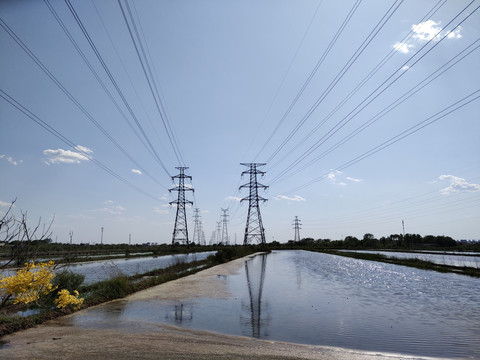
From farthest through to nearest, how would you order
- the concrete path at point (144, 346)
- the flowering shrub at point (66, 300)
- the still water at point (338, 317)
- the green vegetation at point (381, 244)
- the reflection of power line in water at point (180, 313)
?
the green vegetation at point (381, 244)
the flowering shrub at point (66, 300)
the reflection of power line in water at point (180, 313)
the still water at point (338, 317)
the concrete path at point (144, 346)

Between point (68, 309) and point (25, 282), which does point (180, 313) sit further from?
point (25, 282)

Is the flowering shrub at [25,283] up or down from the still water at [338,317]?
up

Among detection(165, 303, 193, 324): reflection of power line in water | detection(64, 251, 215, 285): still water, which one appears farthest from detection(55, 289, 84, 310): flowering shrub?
detection(64, 251, 215, 285): still water

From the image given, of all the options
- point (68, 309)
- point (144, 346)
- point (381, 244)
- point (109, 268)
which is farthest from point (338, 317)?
point (381, 244)

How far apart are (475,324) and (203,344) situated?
9236 mm

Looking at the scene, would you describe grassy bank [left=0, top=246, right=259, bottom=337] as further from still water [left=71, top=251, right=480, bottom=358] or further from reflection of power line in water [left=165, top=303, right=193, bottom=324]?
reflection of power line in water [left=165, top=303, right=193, bottom=324]

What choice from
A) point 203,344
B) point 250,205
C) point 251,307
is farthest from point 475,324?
point 250,205

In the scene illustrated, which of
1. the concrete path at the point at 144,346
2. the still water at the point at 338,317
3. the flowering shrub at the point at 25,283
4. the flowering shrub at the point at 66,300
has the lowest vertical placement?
the still water at the point at 338,317

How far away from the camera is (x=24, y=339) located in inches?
318

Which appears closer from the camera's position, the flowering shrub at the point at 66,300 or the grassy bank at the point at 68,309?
the grassy bank at the point at 68,309

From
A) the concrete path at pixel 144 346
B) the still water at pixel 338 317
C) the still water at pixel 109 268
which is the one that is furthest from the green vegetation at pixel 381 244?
the concrete path at pixel 144 346

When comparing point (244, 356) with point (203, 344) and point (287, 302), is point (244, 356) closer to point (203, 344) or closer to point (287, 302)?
point (203, 344)

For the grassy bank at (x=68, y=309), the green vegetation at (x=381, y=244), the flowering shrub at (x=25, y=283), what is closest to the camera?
the flowering shrub at (x=25, y=283)

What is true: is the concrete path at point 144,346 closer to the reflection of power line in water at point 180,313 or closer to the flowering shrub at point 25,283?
the flowering shrub at point 25,283
